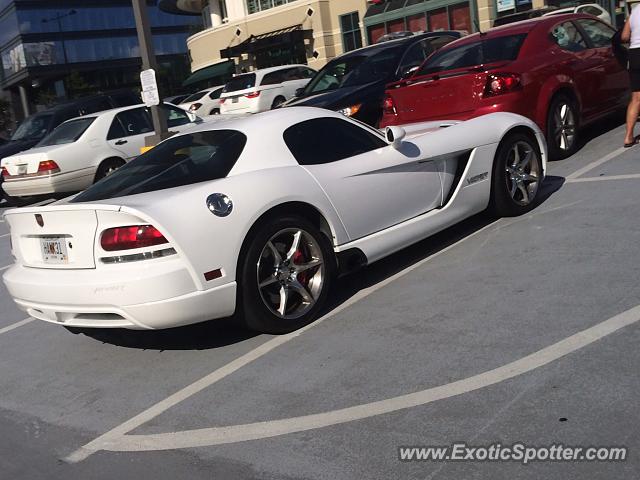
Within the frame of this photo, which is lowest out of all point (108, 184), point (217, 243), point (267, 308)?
point (267, 308)

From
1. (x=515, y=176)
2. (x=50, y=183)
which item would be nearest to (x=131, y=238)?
(x=515, y=176)

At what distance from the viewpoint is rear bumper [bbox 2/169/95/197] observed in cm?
1301

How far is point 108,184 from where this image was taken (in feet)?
17.6

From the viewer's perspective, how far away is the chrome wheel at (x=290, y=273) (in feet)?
16.1

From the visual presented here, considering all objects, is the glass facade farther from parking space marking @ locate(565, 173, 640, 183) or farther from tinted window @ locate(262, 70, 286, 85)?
parking space marking @ locate(565, 173, 640, 183)

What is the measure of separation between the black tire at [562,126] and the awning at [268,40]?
29.8m

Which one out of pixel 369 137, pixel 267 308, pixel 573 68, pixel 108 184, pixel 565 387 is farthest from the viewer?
pixel 573 68

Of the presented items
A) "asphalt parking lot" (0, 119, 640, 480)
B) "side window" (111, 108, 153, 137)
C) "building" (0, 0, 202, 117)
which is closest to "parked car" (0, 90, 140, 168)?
"side window" (111, 108, 153, 137)

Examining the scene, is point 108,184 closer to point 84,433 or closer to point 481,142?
point 84,433

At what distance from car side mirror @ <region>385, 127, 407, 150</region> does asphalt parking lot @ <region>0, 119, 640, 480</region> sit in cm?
94

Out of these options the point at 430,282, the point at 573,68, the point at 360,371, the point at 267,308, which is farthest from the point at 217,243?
the point at 573,68

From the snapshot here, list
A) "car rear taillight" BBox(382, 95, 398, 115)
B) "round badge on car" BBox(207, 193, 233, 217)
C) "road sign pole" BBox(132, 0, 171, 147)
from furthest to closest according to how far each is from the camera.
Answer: "road sign pole" BBox(132, 0, 171, 147), "car rear taillight" BBox(382, 95, 398, 115), "round badge on car" BBox(207, 193, 233, 217)

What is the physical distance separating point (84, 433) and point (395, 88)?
5.99 meters

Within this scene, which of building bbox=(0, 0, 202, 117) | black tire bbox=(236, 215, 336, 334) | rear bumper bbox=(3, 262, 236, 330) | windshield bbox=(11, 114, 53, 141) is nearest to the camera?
rear bumper bbox=(3, 262, 236, 330)
